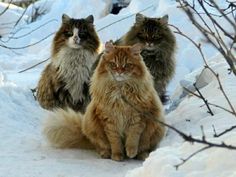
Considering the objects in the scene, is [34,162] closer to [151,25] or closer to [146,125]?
[146,125]

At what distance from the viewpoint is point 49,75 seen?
7.58m

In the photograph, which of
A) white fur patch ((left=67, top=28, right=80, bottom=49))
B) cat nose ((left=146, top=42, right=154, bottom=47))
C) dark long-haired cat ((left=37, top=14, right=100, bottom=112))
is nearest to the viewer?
cat nose ((left=146, top=42, right=154, bottom=47))

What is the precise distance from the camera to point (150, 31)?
7.00 metres

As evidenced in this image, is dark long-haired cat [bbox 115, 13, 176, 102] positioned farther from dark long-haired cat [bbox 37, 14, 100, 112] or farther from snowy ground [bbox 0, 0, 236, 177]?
dark long-haired cat [bbox 37, 14, 100, 112]

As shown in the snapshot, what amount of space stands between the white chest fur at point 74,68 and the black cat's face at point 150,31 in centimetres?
79

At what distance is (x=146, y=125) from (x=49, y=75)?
7.56ft

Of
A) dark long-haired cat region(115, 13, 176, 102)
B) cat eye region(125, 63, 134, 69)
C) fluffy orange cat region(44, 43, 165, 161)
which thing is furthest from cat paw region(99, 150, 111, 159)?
dark long-haired cat region(115, 13, 176, 102)

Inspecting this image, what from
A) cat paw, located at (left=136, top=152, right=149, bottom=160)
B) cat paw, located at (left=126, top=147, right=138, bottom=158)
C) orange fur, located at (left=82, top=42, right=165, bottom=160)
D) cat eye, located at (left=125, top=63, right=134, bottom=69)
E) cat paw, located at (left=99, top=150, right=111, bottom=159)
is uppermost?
cat eye, located at (left=125, top=63, right=134, bottom=69)

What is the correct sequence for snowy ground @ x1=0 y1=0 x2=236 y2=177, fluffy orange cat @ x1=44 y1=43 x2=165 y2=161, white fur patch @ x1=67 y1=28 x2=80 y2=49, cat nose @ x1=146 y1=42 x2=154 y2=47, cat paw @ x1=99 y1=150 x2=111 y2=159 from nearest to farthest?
1. snowy ground @ x1=0 y1=0 x2=236 y2=177
2. fluffy orange cat @ x1=44 y1=43 x2=165 y2=161
3. cat paw @ x1=99 y1=150 x2=111 y2=159
4. cat nose @ x1=146 y1=42 x2=154 y2=47
5. white fur patch @ x1=67 y1=28 x2=80 y2=49

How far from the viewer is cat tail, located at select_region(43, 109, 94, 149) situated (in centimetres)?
576

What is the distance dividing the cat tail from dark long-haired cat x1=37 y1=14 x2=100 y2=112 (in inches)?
55.9

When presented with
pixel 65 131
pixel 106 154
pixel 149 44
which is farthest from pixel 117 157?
pixel 149 44

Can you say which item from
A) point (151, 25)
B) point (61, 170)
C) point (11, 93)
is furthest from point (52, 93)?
point (61, 170)

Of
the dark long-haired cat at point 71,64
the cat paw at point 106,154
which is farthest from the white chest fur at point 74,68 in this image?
the cat paw at point 106,154
